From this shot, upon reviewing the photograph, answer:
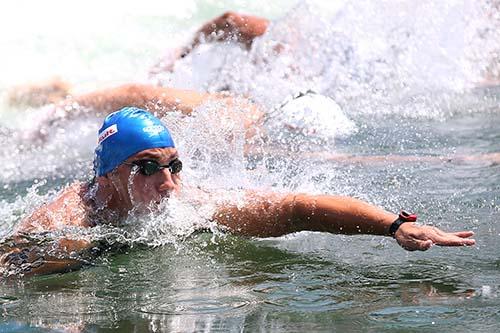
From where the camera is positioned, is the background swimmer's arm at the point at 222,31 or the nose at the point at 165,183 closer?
the nose at the point at 165,183

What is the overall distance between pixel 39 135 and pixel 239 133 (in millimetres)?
3072

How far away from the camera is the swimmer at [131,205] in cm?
470

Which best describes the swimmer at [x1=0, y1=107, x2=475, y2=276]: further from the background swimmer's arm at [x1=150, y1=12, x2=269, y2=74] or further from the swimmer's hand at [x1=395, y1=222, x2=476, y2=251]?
the background swimmer's arm at [x1=150, y1=12, x2=269, y2=74]

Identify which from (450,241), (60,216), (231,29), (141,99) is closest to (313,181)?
(60,216)

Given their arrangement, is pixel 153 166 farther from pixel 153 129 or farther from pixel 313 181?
pixel 313 181

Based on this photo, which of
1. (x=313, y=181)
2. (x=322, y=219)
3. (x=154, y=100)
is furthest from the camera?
(x=154, y=100)

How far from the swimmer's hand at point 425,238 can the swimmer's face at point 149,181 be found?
1.26 m

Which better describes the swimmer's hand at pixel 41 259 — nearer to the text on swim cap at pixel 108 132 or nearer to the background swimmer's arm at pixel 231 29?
the text on swim cap at pixel 108 132

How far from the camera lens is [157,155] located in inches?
197

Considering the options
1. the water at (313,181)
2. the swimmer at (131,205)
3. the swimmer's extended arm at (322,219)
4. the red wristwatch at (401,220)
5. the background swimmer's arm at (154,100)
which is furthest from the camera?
the background swimmer's arm at (154,100)

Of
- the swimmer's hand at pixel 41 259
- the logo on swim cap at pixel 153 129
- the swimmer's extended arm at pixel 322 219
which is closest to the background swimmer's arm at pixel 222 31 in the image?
the logo on swim cap at pixel 153 129

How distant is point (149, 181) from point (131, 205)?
18 cm

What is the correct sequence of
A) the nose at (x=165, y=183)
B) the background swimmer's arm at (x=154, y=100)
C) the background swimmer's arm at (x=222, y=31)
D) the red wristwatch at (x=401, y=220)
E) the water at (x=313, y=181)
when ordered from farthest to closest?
the background swimmer's arm at (x=222, y=31) → the background swimmer's arm at (x=154, y=100) → the nose at (x=165, y=183) → the red wristwatch at (x=401, y=220) → the water at (x=313, y=181)

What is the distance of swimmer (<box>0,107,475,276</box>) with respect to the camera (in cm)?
470
